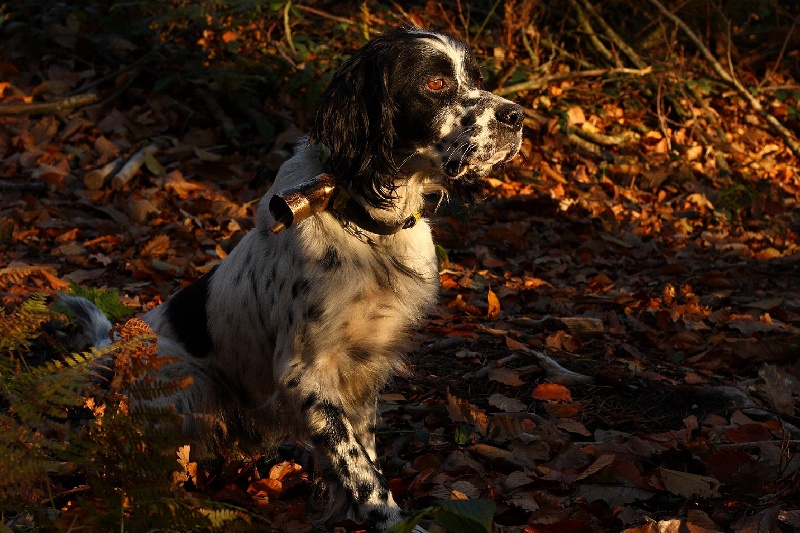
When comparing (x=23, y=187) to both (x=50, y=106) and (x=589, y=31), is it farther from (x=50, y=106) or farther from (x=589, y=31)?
(x=589, y=31)

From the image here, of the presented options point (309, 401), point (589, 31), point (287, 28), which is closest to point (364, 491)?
point (309, 401)

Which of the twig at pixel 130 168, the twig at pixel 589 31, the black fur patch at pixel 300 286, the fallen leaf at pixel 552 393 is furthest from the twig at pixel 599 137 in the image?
the black fur patch at pixel 300 286

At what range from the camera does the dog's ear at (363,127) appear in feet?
11.2

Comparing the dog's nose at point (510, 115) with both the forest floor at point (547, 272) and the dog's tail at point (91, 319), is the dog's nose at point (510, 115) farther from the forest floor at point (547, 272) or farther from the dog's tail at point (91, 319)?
the dog's tail at point (91, 319)

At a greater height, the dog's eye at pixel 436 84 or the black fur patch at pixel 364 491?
the dog's eye at pixel 436 84

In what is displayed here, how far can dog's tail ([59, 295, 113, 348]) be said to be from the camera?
158 inches

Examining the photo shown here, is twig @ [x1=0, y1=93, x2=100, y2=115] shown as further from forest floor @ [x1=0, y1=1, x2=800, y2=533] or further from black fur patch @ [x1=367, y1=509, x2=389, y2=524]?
black fur patch @ [x1=367, y1=509, x2=389, y2=524]

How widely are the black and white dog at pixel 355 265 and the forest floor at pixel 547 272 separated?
0.30m

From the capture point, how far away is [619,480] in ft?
10.7

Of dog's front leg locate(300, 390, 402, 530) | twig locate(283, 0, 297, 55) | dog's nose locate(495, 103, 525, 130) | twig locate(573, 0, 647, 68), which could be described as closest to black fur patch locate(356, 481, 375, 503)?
dog's front leg locate(300, 390, 402, 530)

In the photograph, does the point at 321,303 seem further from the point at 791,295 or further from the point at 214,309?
the point at 791,295

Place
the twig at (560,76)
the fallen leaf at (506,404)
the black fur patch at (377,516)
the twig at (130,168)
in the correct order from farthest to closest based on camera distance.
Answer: the twig at (560,76) < the twig at (130,168) < the fallen leaf at (506,404) < the black fur patch at (377,516)

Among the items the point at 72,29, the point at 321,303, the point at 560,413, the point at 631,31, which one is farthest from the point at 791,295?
the point at 72,29

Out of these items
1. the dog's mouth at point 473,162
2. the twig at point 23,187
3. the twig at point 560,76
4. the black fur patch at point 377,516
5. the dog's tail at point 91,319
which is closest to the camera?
the black fur patch at point 377,516
